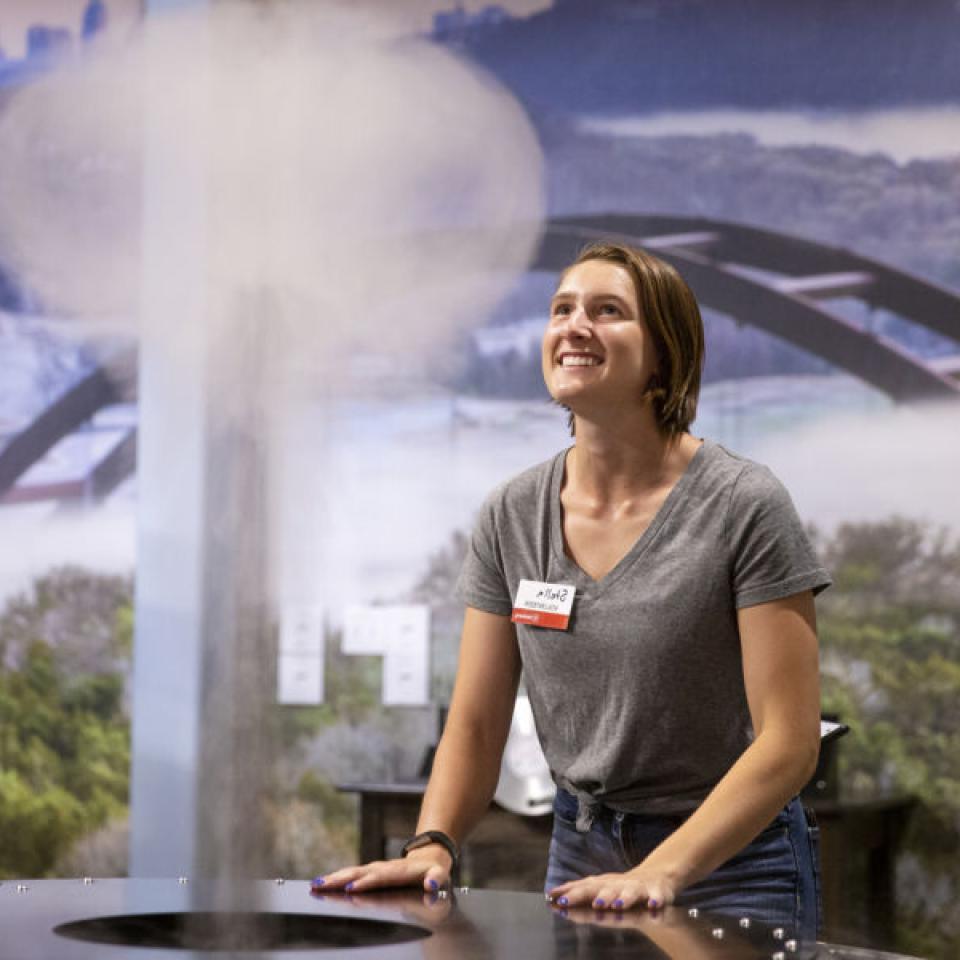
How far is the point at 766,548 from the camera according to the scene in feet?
4.40

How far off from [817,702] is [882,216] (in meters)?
2.33

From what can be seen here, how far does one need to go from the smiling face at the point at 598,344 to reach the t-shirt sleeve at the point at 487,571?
17 cm

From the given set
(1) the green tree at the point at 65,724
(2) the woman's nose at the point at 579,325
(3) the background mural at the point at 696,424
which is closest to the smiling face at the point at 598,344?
(2) the woman's nose at the point at 579,325

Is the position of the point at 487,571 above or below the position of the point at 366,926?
above

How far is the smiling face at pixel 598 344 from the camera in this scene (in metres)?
1.41

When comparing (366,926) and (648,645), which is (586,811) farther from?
(366,926)

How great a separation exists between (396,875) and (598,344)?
52cm

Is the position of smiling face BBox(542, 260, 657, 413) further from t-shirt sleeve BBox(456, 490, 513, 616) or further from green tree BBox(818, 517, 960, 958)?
green tree BBox(818, 517, 960, 958)

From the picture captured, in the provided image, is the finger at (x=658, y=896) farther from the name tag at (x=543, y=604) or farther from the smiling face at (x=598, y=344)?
the smiling face at (x=598, y=344)

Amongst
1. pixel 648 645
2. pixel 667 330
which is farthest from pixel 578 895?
pixel 667 330

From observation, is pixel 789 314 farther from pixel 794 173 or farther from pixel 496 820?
pixel 496 820

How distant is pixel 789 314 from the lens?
3.52 metres

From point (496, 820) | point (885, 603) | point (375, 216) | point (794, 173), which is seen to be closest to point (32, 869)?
point (496, 820)

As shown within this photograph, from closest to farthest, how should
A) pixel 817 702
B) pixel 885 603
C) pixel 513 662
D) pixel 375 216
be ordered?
pixel 817 702 → pixel 513 662 → pixel 885 603 → pixel 375 216
